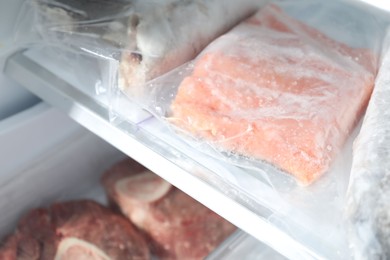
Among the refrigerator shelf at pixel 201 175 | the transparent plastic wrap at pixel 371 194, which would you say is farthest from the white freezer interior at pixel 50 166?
the transparent plastic wrap at pixel 371 194

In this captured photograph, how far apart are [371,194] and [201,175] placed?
0.72ft

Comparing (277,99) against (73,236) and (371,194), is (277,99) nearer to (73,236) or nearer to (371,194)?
(371,194)

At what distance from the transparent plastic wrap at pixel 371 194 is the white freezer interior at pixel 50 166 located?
390 mm

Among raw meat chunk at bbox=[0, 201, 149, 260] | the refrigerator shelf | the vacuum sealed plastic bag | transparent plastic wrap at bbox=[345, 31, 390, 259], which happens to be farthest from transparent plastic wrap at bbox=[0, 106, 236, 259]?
transparent plastic wrap at bbox=[345, 31, 390, 259]

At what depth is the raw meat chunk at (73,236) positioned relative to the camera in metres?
0.94

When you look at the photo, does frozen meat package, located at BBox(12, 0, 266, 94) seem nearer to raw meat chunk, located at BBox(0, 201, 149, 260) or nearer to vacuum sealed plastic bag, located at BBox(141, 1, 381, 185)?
vacuum sealed plastic bag, located at BBox(141, 1, 381, 185)

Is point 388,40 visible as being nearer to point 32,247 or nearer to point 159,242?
point 159,242

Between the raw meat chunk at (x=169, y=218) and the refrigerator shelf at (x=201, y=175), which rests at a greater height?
the refrigerator shelf at (x=201, y=175)

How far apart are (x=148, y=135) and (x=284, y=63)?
8.4 inches

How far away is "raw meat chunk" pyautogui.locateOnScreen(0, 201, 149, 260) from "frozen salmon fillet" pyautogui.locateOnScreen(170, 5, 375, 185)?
36cm

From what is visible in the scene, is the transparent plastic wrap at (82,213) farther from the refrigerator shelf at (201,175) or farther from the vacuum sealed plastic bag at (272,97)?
the vacuum sealed plastic bag at (272,97)

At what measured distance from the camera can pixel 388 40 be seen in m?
0.81

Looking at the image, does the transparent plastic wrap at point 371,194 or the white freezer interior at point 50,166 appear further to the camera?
the white freezer interior at point 50,166

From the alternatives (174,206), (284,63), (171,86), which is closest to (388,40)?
(284,63)
